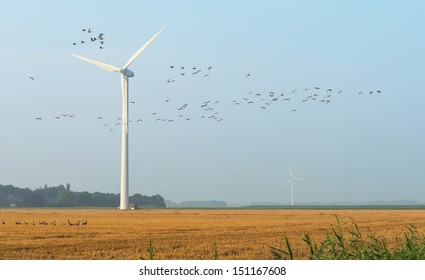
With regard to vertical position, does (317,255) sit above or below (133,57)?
below

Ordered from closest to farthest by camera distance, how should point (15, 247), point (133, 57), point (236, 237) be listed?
1. point (15, 247)
2. point (236, 237)
3. point (133, 57)

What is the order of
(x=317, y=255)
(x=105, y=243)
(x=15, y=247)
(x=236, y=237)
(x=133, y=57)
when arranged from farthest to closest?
1. (x=133, y=57)
2. (x=236, y=237)
3. (x=105, y=243)
4. (x=15, y=247)
5. (x=317, y=255)

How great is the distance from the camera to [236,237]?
44906 millimetres

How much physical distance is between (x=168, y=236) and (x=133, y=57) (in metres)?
48.0

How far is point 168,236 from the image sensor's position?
46.8 meters
